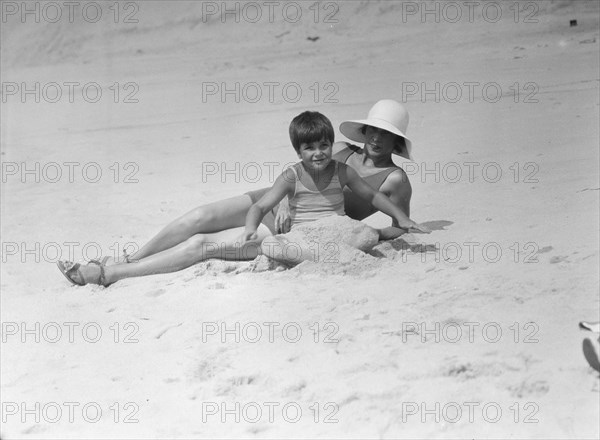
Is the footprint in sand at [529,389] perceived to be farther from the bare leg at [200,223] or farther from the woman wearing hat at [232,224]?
the bare leg at [200,223]

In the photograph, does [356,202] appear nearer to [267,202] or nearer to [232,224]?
[267,202]

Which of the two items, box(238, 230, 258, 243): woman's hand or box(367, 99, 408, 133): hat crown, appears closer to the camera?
box(238, 230, 258, 243): woman's hand

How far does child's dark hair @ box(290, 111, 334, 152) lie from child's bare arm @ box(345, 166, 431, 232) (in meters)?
0.22

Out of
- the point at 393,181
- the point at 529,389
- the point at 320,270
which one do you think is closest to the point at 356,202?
the point at 393,181

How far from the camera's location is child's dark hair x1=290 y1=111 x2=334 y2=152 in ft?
14.1

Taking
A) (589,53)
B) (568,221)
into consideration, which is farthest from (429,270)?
(589,53)

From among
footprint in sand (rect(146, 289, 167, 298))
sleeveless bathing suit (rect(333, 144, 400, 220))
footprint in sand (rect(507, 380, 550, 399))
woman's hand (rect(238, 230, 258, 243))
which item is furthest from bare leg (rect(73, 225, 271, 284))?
footprint in sand (rect(507, 380, 550, 399))

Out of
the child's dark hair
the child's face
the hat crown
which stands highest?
the hat crown

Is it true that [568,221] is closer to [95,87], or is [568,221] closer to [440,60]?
[440,60]

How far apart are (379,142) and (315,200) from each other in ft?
1.63

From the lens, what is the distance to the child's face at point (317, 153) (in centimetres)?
432

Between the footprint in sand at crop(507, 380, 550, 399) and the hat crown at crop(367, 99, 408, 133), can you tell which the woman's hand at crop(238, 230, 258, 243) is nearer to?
the hat crown at crop(367, 99, 408, 133)

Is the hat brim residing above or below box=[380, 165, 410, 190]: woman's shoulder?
above

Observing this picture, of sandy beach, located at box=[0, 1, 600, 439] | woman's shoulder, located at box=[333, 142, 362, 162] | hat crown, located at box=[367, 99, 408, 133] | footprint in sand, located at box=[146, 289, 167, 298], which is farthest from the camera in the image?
woman's shoulder, located at box=[333, 142, 362, 162]
